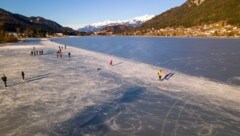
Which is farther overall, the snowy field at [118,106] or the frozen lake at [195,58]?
the frozen lake at [195,58]

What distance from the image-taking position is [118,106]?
17500 mm

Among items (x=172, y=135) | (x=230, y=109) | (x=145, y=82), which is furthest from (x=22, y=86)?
(x=230, y=109)

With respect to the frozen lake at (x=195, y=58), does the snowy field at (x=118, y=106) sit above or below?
below

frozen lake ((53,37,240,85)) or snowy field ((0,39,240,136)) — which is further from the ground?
frozen lake ((53,37,240,85))

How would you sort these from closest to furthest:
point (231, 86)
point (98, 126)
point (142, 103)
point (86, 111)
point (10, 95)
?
point (98, 126), point (86, 111), point (142, 103), point (10, 95), point (231, 86)

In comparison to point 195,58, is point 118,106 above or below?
below

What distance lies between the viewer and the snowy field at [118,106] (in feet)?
44.4

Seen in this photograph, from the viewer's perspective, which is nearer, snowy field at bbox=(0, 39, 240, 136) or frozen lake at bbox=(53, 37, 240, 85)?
snowy field at bbox=(0, 39, 240, 136)

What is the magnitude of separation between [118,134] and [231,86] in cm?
1551

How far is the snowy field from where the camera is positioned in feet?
44.4

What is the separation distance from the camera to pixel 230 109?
16.6 metres

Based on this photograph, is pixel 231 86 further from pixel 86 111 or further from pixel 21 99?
pixel 21 99

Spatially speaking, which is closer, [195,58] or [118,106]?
[118,106]

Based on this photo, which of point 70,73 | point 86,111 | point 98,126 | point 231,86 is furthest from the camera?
point 70,73
